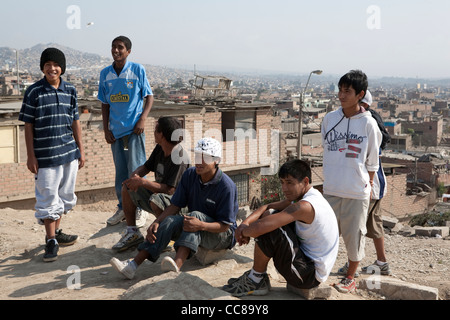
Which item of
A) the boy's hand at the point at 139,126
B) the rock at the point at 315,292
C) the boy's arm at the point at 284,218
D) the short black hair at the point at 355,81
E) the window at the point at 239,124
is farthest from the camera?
the window at the point at 239,124

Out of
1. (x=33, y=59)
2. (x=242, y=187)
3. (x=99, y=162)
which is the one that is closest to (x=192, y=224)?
(x=99, y=162)

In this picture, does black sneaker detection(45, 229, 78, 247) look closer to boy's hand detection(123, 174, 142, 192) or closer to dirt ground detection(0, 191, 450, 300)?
dirt ground detection(0, 191, 450, 300)

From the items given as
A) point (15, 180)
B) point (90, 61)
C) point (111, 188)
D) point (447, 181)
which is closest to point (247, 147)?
point (111, 188)

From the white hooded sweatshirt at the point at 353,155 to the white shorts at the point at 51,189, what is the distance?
2.52 meters

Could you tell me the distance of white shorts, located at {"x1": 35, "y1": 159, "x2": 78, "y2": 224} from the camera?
4395mm

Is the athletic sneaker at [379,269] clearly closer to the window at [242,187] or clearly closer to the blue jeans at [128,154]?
the blue jeans at [128,154]

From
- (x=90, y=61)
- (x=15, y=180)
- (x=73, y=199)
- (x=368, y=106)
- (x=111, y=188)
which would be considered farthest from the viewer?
(x=90, y=61)

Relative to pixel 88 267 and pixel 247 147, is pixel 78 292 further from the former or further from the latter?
pixel 247 147

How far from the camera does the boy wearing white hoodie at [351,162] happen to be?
12.7 ft

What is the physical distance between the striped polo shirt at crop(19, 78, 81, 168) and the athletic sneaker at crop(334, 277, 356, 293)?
2.78 metres

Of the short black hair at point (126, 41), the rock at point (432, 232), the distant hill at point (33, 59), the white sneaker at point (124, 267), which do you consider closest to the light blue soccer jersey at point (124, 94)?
the short black hair at point (126, 41)

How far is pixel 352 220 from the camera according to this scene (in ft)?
12.9

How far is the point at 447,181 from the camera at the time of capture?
3136 centimetres

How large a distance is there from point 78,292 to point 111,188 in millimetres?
11500
